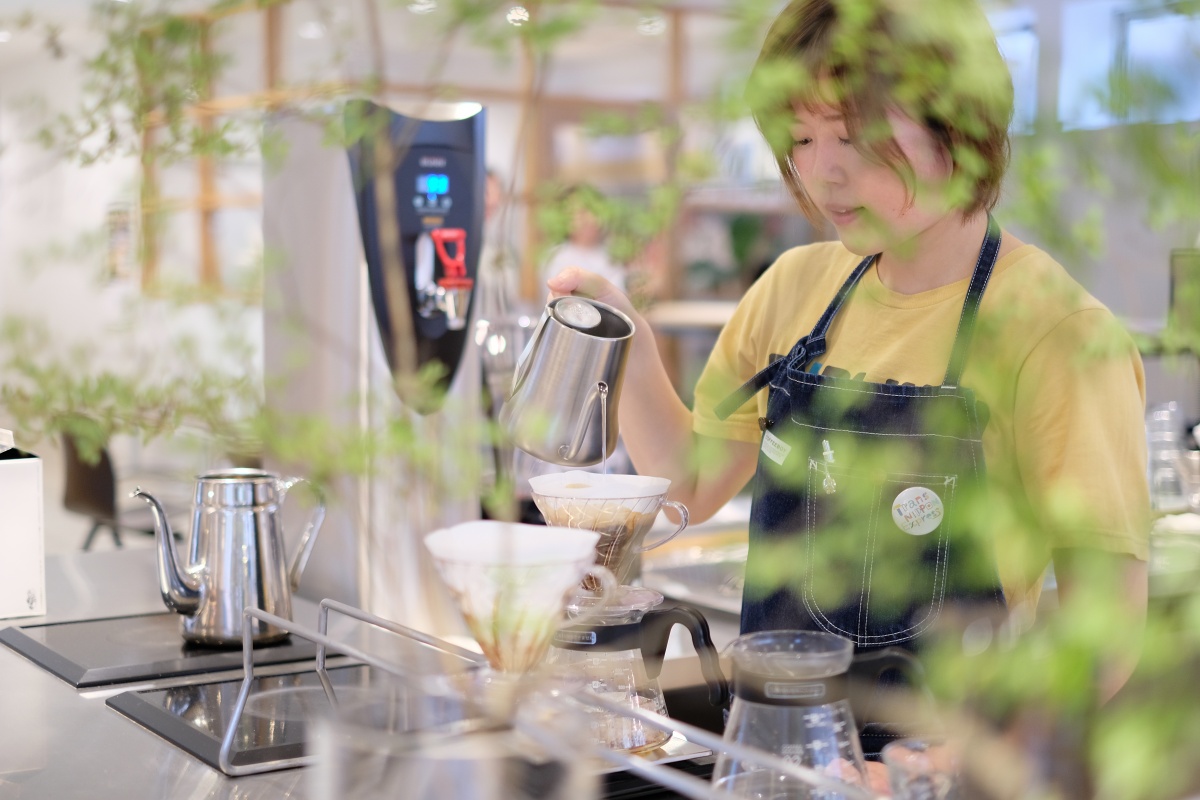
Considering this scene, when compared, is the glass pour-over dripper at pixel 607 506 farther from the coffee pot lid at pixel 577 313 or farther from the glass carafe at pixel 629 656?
the coffee pot lid at pixel 577 313

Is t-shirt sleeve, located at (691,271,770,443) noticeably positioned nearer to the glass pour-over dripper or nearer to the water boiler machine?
the water boiler machine

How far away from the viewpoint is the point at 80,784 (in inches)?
41.5

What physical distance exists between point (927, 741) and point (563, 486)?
16.3 inches

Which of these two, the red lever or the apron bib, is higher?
the red lever

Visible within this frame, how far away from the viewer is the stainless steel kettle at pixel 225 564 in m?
1.49

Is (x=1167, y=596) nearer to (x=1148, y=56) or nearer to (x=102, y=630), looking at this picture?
(x=1148, y=56)

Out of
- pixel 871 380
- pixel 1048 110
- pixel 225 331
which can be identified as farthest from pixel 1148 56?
pixel 871 380

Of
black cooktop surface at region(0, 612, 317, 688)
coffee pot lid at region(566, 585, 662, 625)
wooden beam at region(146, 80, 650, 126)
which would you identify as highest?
wooden beam at region(146, 80, 650, 126)

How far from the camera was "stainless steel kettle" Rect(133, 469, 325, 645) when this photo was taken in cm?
149

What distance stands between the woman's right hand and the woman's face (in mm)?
237

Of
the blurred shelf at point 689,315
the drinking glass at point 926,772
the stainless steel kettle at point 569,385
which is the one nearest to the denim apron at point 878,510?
the stainless steel kettle at point 569,385

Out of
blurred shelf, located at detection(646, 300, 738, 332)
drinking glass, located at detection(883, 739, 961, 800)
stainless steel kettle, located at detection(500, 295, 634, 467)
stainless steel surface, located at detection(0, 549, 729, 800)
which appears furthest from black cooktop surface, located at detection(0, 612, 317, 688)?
blurred shelf, located at detection(646, 300, 738, 332)

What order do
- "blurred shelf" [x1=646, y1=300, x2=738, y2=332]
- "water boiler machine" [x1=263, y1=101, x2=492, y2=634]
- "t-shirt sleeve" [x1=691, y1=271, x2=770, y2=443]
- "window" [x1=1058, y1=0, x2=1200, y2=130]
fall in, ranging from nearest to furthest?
"window" [x1=1058, y1=0, x2=1200, y2=130]
"t-shirt sleeve" [x1=691, y1=271, x2=770, y2=443]
"water boiler machine" [x1=263, y1=101, x2=492, y2=634]
"blurred shelf" [x1=646, y1=300, x2=738, y2=332]

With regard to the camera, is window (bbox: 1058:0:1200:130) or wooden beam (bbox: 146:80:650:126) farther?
wooden beam (bbox: 146:80:650:126)
